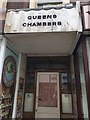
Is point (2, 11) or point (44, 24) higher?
point (2, 11)

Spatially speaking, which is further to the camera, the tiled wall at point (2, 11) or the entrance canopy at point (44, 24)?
the tiled wall at point (2, 11)

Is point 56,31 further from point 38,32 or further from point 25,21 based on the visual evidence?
point 25,21

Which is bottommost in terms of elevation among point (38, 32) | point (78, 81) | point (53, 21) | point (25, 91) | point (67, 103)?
point (67, 103)

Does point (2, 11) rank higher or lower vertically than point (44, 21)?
higher

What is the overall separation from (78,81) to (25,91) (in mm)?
1737

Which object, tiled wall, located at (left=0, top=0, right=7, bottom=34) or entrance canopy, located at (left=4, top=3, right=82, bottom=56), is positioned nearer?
entrance canopy, located at (left=4, top=3, right=82, bottom=56)

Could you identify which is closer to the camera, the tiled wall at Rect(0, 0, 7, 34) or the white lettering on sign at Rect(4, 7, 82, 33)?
Result: the white lettering on sign at Rect(4, 7, 82, 33)


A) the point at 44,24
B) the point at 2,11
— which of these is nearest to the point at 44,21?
the point at 44,24

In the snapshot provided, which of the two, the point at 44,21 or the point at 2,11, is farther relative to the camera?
the point at 2,11

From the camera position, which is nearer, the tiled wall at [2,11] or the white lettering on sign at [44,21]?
the white lettering on sign at [44,21]

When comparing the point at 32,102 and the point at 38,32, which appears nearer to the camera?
the point at 38,32

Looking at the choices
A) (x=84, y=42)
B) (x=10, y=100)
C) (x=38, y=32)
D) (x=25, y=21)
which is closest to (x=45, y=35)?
(x=38, y=32)

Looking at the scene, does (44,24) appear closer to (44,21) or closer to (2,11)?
(44,21)

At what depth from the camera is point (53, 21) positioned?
119 inches
